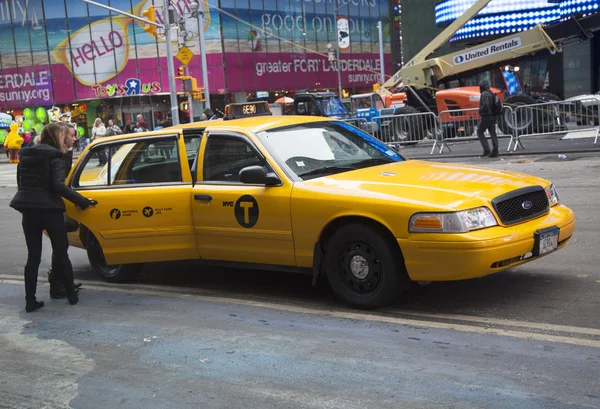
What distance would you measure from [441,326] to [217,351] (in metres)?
1.59

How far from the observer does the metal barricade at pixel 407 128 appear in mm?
22183

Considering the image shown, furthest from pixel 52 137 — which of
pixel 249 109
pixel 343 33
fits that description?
pixel 343 33

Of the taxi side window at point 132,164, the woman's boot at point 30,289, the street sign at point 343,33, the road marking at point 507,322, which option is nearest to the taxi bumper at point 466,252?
the road marking at point 507,322

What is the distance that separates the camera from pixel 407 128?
888 inches

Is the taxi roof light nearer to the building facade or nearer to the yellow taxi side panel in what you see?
the yellow taxi side panel

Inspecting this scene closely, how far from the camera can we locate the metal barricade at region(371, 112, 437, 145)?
22183 mm

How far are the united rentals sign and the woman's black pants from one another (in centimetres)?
2048

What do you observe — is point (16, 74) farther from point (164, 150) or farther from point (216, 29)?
point (164, 150)

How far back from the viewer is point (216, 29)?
54.3 meters

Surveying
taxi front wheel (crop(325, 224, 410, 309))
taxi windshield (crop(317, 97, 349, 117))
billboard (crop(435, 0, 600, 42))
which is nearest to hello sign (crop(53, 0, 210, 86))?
billboard (crop(435, 0, 600, 42))

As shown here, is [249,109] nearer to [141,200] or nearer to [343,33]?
[141,200]

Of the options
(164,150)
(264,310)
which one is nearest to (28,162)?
(164,150)

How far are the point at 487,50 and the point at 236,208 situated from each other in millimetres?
20735

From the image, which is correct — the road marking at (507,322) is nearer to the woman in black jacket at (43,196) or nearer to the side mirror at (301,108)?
the woman in black jacket at (43,196)
